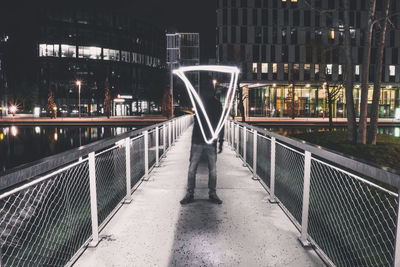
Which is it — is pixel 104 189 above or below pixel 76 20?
below

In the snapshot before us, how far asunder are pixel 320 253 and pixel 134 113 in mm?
54691

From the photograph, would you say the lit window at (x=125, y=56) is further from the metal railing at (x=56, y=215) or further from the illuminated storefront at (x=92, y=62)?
the metal railing at (x=56, y=215)

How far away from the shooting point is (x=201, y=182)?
250 inches

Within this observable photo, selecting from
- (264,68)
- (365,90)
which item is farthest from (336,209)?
(264,68)

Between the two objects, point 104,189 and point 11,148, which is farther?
point 11,148

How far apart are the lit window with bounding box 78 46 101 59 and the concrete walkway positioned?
52.8 m

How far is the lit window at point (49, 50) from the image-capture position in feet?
164

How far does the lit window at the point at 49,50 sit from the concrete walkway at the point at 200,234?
174 ft

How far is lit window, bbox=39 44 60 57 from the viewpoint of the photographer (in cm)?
4994

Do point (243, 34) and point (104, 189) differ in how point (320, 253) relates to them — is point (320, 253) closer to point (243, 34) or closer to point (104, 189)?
point (104, 189)

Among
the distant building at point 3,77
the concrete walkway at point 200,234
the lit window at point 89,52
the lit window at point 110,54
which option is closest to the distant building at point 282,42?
the lit window at point 110,54

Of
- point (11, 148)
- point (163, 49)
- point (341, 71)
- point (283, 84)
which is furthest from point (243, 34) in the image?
point (11, 148)

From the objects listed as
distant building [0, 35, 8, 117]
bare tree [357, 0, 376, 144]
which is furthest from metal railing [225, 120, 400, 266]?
distant building [0, 35, 8, 117]

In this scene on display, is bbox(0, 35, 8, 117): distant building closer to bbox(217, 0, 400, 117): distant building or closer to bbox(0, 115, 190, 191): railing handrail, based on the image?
bbox(217, 0, 400, 117): distant building
